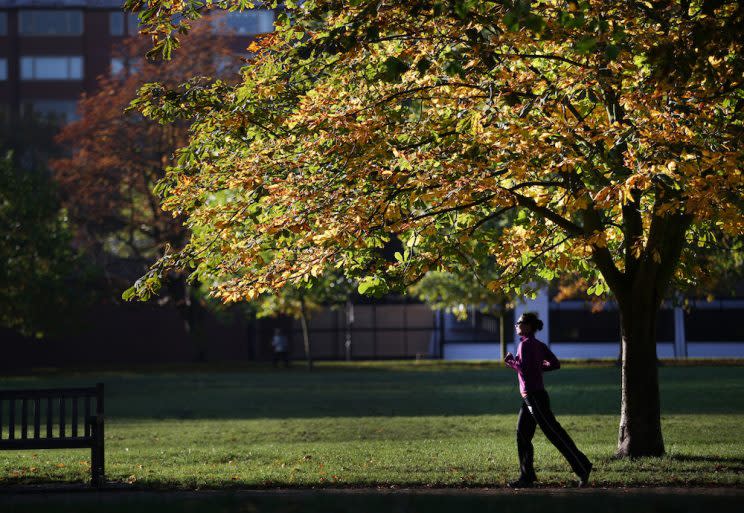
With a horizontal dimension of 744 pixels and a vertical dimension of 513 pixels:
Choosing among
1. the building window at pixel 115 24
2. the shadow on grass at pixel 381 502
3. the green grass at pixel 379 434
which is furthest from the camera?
the building window at pixel 115 24

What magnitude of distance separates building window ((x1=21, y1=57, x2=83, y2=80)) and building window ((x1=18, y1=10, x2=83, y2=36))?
1513 millimetres

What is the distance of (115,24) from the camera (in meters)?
67.1

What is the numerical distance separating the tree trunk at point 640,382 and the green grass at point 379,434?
1.22ft

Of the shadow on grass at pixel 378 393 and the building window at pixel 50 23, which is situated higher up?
the building window at pixel 50 23

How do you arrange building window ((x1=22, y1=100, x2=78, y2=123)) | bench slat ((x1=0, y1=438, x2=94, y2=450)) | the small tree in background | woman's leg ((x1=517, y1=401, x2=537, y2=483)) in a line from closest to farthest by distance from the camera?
1. woman's leg ((x1=517, y1=401, x2=537, y2=483))
2. bench slat ((x1=0, y1=438, x2=94, y2=450))
3. the small tree in background
4. building window ((x1=22, y1=100, x2=78, y2=123))

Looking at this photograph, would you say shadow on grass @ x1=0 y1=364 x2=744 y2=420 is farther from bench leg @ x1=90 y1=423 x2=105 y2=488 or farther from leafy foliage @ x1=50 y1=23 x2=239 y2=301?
bench leg @ x1=90 y1=423 x2=105 y2=488

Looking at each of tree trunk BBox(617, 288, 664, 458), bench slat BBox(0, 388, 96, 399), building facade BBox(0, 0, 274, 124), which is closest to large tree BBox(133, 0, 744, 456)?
tree trunk BBox(617, 288, 664, 458)

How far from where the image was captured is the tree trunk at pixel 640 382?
A: 44.6ft

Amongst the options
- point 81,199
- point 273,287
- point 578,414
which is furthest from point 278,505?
point 81,199

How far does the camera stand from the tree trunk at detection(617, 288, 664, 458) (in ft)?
44.6

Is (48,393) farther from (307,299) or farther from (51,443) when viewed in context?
(307,299)

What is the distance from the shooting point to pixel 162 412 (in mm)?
24641

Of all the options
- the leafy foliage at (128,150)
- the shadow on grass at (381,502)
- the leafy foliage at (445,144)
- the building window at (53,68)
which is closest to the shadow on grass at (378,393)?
the leafy foliage at (128,150)

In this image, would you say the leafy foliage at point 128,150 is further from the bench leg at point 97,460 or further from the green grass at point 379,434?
the bench leg at point 97,460
